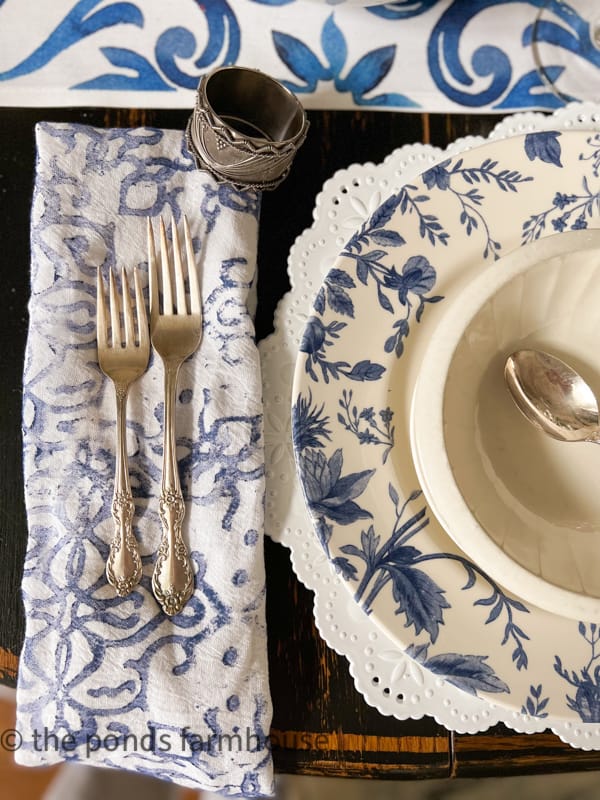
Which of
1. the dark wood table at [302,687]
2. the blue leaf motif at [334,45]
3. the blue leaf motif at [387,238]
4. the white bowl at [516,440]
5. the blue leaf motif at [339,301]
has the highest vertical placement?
the blue leaf motif at [334,45]

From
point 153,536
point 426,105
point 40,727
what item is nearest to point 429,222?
point 426,105

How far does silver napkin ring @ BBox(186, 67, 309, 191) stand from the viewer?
16.9 inches

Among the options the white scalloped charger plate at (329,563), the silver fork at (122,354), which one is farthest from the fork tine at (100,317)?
the white scalloped charger plate at (329,563)

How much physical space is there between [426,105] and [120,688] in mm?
447

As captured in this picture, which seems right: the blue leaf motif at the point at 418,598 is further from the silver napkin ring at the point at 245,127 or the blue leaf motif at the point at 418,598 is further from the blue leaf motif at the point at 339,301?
the silver napkin ring at the point at 245,127

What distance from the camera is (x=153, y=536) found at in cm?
44

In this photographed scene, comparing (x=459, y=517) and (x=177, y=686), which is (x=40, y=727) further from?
(x=459, y=517)

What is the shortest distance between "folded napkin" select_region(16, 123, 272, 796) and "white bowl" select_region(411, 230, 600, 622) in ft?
0.41

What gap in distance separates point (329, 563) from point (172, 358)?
0.53 feet

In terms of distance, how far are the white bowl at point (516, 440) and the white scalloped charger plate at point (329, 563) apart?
5 cm

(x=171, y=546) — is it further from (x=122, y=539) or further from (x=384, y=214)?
(x=384, y=214)

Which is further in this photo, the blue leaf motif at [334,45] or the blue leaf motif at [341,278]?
the blue leaf motif at [334,45]

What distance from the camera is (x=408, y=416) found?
420mm

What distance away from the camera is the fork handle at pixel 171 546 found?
0.43 meters
